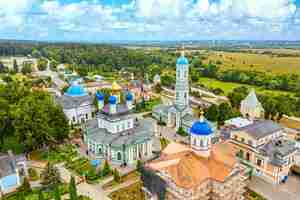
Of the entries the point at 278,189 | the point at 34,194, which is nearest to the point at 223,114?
the point at 278,189

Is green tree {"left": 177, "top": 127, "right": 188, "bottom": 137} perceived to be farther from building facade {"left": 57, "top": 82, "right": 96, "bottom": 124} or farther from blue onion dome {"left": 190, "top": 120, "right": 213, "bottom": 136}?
blue onion dome {"left": 190, "top": 120, "right": 213, "bottom": 136}

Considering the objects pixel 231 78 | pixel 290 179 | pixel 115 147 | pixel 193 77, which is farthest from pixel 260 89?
pixel 115 147

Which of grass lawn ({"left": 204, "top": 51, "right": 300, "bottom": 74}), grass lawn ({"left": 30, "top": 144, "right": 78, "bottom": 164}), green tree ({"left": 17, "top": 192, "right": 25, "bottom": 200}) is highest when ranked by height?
grass lawn ({"left": 204, "top": 51, "right": 300, "bottom": 74})

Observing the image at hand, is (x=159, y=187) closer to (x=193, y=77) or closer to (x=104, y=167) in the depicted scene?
(x=104, y=167)

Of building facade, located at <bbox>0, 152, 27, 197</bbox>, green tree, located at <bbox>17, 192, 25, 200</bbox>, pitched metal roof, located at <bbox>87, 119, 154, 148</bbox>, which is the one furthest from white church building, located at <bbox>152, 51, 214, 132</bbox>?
green tree, located at <bbox>17, 192, 25, 200</bbox>

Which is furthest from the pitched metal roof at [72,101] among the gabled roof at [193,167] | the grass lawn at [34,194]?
the gabled roof at [193,167]

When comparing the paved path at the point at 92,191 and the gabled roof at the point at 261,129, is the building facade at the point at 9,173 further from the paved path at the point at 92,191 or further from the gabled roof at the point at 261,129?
the gabled roof at the point at 261,129
